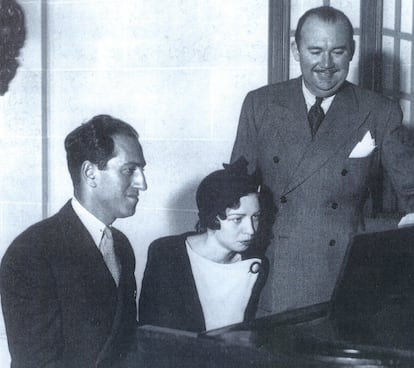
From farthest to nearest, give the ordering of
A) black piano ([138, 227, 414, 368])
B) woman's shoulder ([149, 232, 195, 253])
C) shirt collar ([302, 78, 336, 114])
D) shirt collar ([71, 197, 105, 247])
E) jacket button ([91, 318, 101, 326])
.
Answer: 1. shirt collar ([302, 78, 336, 114])
2. woman's shoulder ([149, 232, 195, 253])
3. shirt collar ([71, 197, 105, 247])
4. jacket button ([91, 318, 101, 326])
5. black piano ([138, 227, 414, 368])

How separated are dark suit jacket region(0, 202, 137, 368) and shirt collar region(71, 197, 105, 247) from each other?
23 mm

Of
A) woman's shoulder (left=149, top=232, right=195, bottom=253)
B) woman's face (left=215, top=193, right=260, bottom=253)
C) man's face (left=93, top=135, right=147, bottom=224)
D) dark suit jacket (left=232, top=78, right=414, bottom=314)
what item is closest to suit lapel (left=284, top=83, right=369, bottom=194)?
dark suit jacket (left=232, top=78, right=414, bottom=314)

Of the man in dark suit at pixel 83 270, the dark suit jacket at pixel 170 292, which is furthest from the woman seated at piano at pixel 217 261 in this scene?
the man in dark suit at pixel 83 270

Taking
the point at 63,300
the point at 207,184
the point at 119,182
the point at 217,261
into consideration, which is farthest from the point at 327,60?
the point at 63,300

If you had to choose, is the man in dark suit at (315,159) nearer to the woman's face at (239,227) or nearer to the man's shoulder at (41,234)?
the woman's face at (239,227)

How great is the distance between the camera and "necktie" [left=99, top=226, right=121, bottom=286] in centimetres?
227

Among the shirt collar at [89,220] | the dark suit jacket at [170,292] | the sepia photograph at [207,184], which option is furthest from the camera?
the dark suit jacket at [170,292]

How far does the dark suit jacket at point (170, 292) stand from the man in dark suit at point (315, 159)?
0.31m

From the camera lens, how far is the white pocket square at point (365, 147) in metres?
2.83

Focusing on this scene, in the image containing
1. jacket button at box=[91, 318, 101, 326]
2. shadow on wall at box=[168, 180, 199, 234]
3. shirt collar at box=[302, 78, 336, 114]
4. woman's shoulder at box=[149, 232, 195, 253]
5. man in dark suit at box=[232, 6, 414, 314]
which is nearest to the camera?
jacket button at box=[91, 318, 101, 326]

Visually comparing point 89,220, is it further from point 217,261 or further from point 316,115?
point 316,115

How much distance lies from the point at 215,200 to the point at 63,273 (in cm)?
81

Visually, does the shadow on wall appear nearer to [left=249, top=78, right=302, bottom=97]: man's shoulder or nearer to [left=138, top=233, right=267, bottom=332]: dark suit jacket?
[left=249, top=78, right=302, bottom=97]: man's shoulder

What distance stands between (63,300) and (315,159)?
1.17 metres
